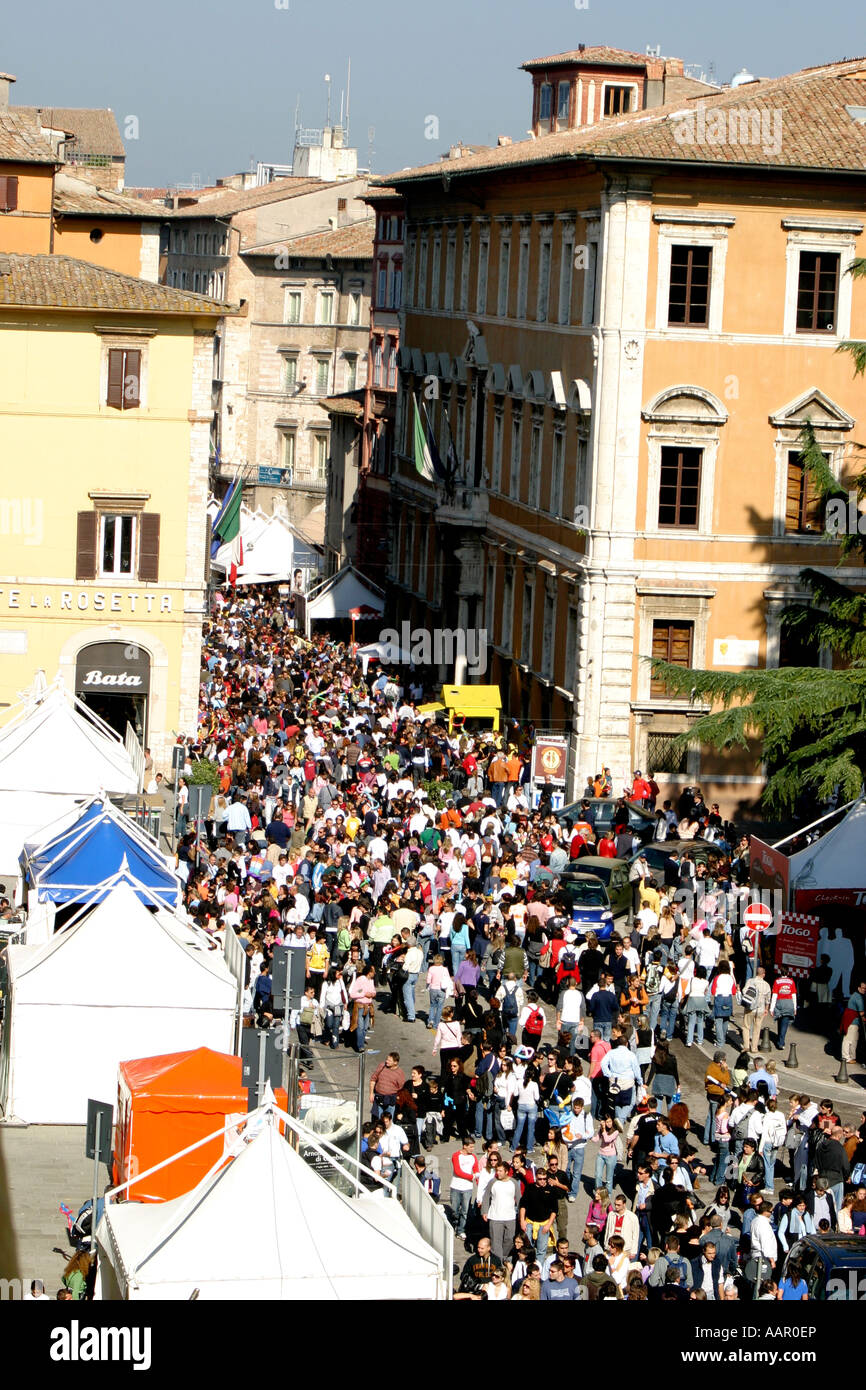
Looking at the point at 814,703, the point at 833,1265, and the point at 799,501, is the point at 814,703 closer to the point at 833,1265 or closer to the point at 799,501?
the point at 799,501

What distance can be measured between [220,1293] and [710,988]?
11.4 m

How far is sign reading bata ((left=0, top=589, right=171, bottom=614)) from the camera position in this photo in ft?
137

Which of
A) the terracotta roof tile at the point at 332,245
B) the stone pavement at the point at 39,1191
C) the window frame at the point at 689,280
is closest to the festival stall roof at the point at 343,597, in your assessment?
the window frame at the point at 689,280

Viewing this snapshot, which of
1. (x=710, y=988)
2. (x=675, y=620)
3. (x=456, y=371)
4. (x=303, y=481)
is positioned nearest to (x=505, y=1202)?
(x=710, y=988)

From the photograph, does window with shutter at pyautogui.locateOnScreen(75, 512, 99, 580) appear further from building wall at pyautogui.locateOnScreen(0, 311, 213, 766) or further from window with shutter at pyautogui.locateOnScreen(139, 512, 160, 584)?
window with shutter at pyautogui.locateOnScreen(139, 512, 160, 584)

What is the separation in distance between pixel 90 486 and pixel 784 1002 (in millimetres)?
21446

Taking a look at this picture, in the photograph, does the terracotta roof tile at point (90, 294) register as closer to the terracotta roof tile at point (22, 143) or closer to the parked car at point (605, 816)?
the terracotta roof tile at point (22, 143)

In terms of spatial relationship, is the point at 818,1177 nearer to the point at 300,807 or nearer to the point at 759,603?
the point at 300,807

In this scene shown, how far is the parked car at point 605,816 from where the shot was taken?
116ft

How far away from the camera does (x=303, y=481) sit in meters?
86.5

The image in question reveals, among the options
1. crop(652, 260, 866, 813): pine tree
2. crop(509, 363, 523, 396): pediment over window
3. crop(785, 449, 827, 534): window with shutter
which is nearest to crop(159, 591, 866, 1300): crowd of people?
crop(652, 260, 866, 813): pine tree

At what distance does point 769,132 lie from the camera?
128 feet

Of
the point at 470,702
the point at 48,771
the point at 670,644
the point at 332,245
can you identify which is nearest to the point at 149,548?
the point at 470,702
